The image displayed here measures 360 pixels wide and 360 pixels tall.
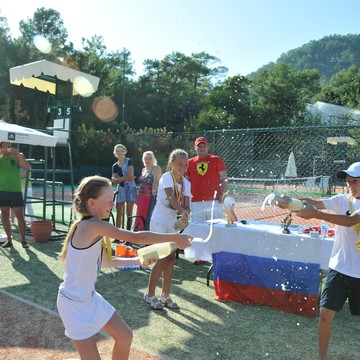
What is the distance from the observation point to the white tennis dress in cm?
265

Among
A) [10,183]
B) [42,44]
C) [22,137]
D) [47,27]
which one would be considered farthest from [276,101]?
[10,183]

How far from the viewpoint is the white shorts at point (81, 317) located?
8.64 ft

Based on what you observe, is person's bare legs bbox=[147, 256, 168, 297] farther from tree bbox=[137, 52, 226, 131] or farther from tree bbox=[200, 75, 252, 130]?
tree bbox=[137, 52, 226, 131]

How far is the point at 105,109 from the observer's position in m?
46.4

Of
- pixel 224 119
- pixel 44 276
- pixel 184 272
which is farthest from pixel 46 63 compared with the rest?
pixel 224 119

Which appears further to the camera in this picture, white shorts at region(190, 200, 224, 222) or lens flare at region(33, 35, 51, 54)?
lens flare at region(33, 35, 51, 54)

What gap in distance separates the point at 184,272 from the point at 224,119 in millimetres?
37252

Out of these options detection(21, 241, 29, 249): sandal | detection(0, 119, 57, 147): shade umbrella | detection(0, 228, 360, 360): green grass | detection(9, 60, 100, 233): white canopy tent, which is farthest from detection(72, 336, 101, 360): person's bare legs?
detection(9, 60, 100, 233): white canopy tent

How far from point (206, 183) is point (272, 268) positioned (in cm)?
205

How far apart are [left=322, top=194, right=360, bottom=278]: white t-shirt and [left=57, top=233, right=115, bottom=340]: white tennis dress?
1.94 m

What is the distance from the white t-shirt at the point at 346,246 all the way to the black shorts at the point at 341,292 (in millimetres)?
62

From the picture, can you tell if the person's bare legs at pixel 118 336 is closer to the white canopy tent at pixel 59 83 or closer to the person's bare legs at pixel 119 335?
the person's bare legs at pixel 119 335

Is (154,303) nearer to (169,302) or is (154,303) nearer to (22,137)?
(169,302)

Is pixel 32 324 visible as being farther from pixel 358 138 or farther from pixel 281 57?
pixel 281 57
